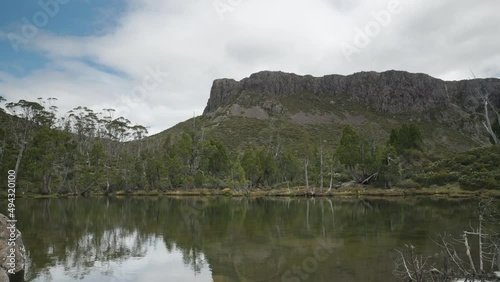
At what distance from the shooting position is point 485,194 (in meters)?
53.1

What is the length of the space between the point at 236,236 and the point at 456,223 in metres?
15.5

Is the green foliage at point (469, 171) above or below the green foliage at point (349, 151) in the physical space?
below

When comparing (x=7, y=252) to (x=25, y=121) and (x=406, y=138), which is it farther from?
(x=406, y=138)

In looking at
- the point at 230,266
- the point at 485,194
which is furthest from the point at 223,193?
the point at 230,266

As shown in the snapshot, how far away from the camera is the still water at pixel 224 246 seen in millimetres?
14867

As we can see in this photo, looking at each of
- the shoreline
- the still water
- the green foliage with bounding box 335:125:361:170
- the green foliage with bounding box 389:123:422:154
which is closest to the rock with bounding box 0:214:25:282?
the still water

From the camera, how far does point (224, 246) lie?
20250 millimetres

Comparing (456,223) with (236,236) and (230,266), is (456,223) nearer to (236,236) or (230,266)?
(236,236)

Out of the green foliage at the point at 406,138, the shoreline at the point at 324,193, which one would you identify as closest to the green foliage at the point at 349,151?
the shoreline at the point at 324,193

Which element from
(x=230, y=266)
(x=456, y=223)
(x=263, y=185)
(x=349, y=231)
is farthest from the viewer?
(x=263, y=185)

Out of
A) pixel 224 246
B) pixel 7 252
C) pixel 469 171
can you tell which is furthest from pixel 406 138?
pixel 7 252

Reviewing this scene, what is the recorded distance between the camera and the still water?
14.9 metres

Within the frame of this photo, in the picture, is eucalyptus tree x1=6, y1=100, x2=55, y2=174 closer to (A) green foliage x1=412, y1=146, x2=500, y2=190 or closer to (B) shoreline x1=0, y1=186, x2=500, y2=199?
(B) shoreline x1=0, y1=186, x2=500, y2=199

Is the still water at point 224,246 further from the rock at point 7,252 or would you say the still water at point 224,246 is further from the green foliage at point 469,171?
the green foliage at point 469,171
